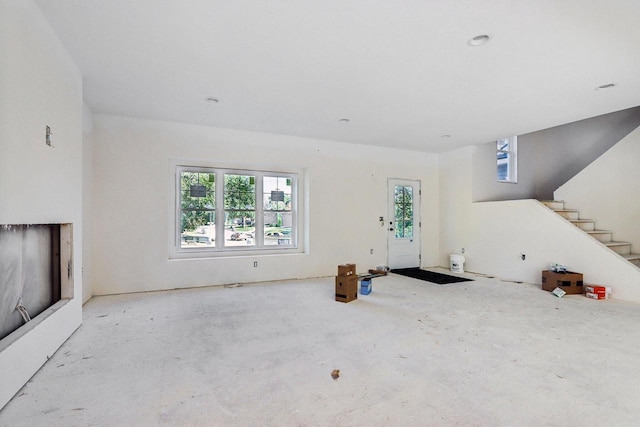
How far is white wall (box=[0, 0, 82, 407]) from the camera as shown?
6.37 ft

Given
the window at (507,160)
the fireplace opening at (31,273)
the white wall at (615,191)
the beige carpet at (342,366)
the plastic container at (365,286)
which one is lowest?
the beige carpet at (342,366)

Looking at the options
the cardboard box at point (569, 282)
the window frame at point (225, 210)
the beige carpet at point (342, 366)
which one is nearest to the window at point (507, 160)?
the cardboard box at point (569, 282)

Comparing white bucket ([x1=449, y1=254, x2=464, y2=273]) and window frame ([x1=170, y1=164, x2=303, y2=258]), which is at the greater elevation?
window frame ([x1=170, y1=164, x2=303, y2=258])

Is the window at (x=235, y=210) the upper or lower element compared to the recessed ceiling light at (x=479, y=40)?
lower

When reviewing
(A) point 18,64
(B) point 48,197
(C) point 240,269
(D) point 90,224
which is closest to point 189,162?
(D) point 90,224

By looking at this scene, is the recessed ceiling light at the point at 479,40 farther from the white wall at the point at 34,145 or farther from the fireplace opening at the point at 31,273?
the fireplace opening at the point at 31,273

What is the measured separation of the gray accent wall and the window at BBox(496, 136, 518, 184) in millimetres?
111

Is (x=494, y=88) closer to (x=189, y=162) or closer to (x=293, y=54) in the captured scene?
(x=293, y=54)

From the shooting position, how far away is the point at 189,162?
514 centimetres

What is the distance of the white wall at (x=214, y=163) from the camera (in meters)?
4.60

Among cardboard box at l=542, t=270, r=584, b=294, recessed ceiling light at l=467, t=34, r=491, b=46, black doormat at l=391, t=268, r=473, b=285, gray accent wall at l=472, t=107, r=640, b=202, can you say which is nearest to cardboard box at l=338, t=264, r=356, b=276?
black doormat at l=391, t=268, r=473, b=285

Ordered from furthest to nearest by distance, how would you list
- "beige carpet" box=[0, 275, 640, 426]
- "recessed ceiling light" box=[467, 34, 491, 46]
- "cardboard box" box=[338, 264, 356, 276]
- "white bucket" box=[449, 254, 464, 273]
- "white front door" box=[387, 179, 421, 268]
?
"white front door" box=[387, 179, 421, 268] < "white bucket" box=[449, 254, 464, 273] < "cardboard box" box=[338, 264, 356, 276] < "recessed ceiling light" box=[467, 34, 491, 46] < "beige carpet" box=[0, 275, 640, 426]

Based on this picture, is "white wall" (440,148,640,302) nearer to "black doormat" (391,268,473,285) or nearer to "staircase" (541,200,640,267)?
"staircase" (541,200,640,267)

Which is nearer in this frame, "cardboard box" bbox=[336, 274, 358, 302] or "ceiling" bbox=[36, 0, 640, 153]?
"ceiling" bbox=[36, 0, 640, 153]
